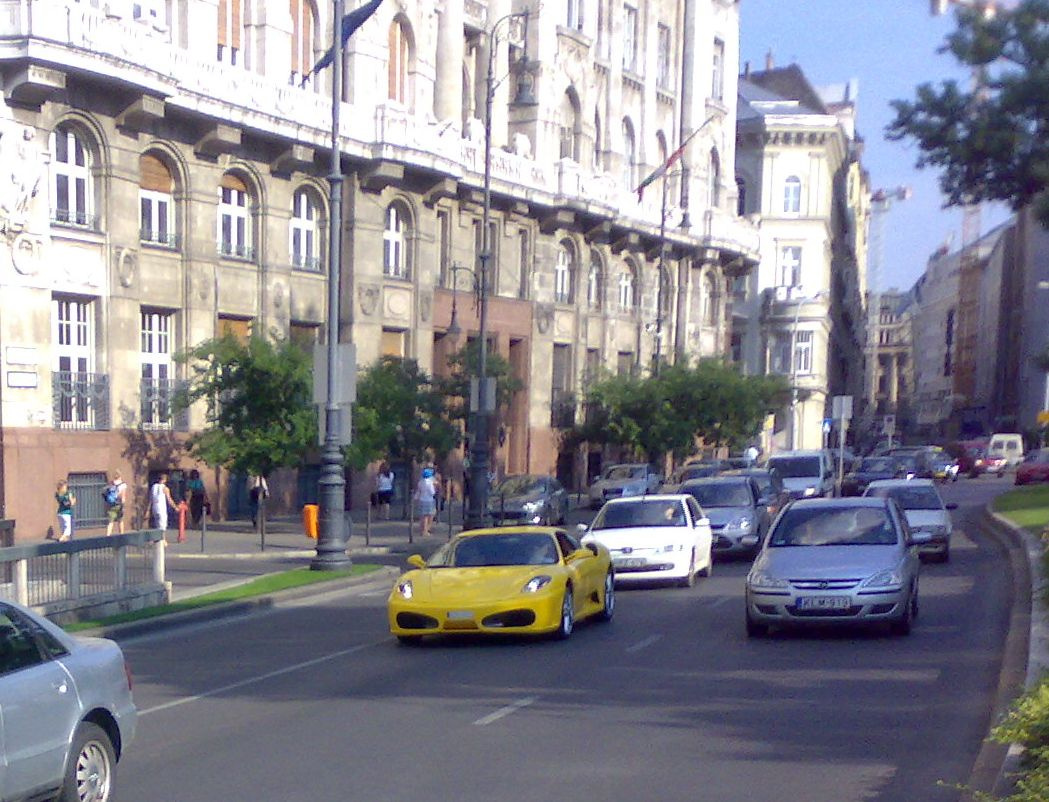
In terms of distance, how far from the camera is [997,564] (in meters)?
24.4

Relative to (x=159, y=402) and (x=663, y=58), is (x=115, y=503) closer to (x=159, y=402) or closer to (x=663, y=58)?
(x=159, y=402)

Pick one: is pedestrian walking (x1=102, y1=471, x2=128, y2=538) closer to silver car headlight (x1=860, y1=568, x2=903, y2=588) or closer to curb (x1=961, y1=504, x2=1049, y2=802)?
curb (x1=961, y1=504, x2=1049, y2=802)

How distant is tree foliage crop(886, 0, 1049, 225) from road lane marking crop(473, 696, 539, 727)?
42.0 feet

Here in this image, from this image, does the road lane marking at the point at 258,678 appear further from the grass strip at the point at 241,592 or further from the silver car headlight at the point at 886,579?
the silver car headlight at the point at 886,579

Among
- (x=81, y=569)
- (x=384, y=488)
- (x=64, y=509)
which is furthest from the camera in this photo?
(x=384, y=488)

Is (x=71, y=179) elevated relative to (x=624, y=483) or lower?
elevated

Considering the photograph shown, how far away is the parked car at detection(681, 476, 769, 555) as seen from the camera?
84.2 feet

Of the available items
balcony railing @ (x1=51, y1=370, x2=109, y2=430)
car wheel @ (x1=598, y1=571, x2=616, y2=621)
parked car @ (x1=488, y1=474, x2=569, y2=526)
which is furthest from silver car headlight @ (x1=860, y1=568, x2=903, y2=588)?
balcony railing @ (x1=51, y1=370, x2=109, y2=430)

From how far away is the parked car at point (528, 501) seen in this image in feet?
118

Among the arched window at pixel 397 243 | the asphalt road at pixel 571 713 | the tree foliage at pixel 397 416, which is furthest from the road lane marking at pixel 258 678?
the arched window at pixel 397 243

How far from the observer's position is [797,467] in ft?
127

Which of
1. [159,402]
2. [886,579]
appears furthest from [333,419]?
[159,402]

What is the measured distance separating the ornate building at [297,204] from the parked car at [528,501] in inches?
230

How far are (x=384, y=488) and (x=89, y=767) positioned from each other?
3120cm
